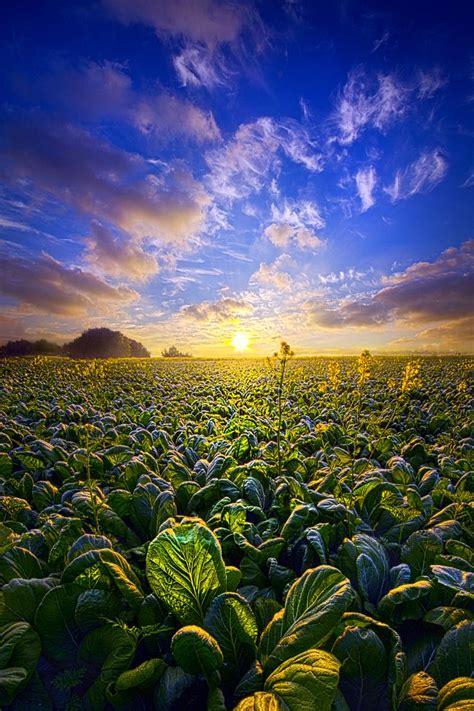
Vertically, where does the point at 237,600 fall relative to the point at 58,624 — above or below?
above

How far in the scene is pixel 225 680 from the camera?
62.1 inches

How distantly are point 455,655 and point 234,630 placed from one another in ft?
3.24

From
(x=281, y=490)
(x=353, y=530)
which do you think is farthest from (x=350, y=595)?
(x=281, y=490)

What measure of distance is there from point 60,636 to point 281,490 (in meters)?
2.00

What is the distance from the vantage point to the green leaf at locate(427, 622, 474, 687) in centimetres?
148

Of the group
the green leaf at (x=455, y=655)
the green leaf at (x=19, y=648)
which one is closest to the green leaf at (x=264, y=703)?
the green leaf at (x=455, y=655)

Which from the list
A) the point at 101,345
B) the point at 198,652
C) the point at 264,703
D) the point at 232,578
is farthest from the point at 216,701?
the point at 101,345

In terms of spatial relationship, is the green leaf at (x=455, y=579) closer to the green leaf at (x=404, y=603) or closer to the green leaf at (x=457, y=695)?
the green leaf at (x=404, y=603)

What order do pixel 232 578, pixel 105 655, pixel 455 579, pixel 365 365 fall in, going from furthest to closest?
1. pixel 365 365
2. pixel 232 578
3. pixel 455 579
4. pixel 105 655

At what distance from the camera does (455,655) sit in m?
1.50

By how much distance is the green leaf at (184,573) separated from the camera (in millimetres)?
1674

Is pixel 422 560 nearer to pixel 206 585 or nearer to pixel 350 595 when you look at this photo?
pixel 350 595

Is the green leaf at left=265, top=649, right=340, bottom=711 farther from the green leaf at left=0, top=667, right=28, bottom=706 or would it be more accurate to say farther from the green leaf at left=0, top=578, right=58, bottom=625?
the green leaf at left=0, top=578, right=58, bottom=625

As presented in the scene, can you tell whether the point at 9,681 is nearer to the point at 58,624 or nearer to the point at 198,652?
the point at 58,624
